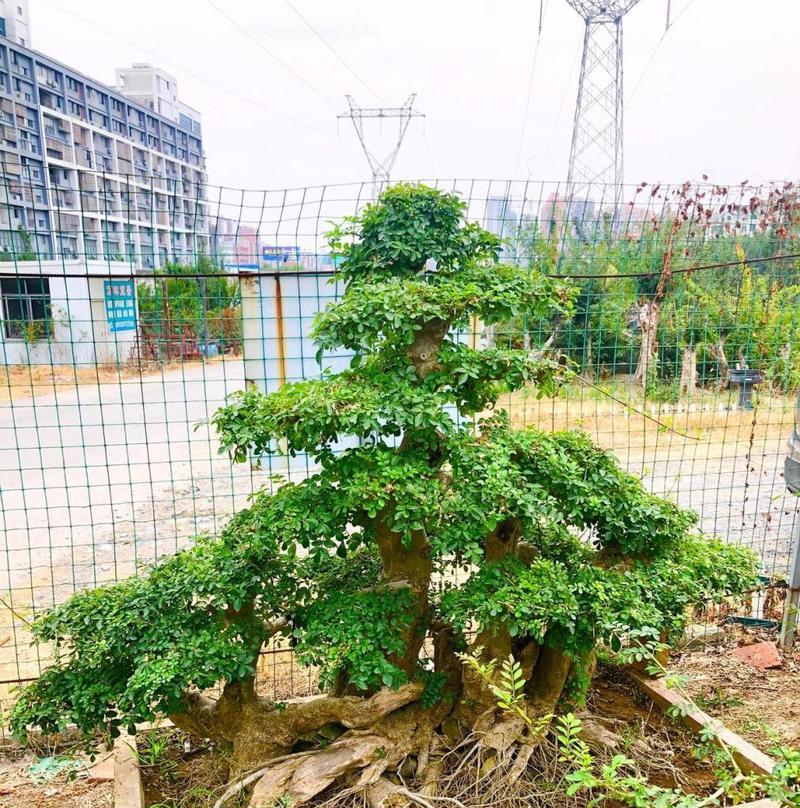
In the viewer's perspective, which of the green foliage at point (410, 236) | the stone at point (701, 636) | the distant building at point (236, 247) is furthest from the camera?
the stone at point (701, 636)

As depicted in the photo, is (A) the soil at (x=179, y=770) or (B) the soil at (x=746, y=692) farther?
(B) the soil at (x=746, y=692)

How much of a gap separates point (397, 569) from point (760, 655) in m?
2.14

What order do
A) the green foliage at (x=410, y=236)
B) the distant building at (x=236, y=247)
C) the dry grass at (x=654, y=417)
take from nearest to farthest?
the green foliage at (x=410, y=236), the distant building at (x=236, y=247), the dry grass at (x=654, y=417)

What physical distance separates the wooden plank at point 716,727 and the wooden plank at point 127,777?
1.90 m

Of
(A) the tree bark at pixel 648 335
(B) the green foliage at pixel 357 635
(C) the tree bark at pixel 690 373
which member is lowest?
(B) the green foliage at pixel 357 635

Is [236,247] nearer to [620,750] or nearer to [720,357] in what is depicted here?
[620,750]

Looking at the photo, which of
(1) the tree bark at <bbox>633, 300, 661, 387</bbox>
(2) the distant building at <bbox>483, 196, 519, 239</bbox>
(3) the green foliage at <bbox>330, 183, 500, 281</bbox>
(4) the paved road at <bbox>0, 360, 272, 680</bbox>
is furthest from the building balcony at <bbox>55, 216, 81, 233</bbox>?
(1) the tree bark at <bbox>633, 300, 661, 387</bbox>

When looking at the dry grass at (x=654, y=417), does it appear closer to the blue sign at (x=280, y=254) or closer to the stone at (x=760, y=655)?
the stone at (x=760, y=655)

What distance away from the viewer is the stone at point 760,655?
3.43m

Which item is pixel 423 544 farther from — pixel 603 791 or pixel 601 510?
pixel 603 791

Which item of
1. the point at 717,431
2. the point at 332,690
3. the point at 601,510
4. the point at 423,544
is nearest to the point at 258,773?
the point at 332,690

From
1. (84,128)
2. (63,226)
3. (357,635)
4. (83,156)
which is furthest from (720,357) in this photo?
(84,128)

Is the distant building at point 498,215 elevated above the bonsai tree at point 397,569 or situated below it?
above

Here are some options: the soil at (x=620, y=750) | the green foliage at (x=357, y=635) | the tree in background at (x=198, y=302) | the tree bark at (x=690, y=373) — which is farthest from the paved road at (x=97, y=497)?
the tree bark at (x=690, y=373)
